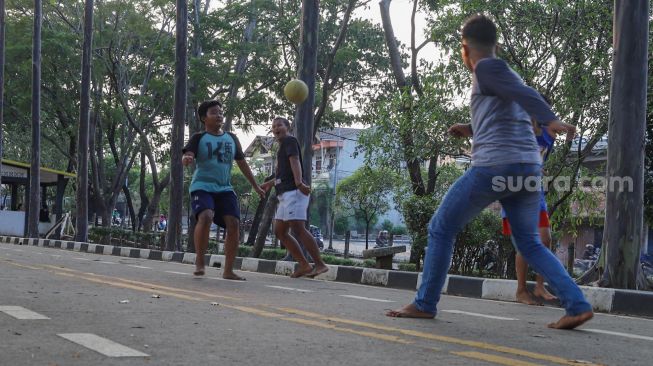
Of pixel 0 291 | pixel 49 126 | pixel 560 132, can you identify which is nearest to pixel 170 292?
pixel 0 291

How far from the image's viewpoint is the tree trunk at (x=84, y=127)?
26078 mm

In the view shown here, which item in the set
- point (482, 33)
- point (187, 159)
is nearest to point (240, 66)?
point (187, 159)

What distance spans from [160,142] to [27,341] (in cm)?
3188

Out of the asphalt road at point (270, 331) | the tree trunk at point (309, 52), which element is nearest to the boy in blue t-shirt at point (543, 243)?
the asphalt road at point (270, 331)

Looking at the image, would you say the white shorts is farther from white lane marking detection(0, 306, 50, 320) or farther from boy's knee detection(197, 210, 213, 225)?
white lane marking detection(0, 306, 50, 320)

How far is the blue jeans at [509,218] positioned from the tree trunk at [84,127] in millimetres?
22341

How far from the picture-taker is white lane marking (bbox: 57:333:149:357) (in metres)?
3.72

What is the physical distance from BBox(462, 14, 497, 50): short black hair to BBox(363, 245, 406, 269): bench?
656 cm

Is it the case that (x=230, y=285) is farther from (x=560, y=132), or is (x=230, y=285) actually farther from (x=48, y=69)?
(x=48, y=69)

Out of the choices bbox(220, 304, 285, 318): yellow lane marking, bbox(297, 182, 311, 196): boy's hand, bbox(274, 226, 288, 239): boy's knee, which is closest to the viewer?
bbox(220, 304, 285, 318): yellow lane marking

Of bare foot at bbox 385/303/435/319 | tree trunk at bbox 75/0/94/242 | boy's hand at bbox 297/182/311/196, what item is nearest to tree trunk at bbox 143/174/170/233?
tree trunk at bbox 75/0/94/242

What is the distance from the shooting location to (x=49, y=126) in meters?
37.3

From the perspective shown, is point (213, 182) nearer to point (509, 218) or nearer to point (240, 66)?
point (509, 218)

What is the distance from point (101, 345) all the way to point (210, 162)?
5.47m
